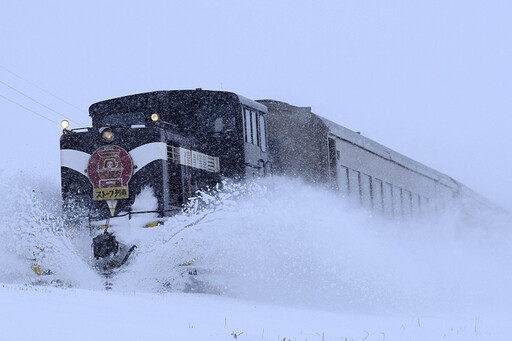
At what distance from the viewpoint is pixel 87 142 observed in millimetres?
9672

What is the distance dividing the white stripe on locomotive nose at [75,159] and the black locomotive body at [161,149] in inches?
0.5

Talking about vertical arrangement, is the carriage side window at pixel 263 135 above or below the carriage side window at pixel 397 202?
above

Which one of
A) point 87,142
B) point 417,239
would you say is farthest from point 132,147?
point 417,239

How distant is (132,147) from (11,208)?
1735 mm

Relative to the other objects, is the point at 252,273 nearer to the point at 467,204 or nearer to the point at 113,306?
the point at 113,306

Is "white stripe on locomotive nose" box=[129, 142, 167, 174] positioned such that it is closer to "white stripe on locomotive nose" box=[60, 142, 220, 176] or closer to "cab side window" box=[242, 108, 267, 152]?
"white stripe on locomotive nose" box=[60, 142, 220, 176]

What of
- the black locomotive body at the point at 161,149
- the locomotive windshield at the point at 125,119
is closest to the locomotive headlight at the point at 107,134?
the black locomotive body at the point at 161,149

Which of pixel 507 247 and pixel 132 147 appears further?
pixel 507 247

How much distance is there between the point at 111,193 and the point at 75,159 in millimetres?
771

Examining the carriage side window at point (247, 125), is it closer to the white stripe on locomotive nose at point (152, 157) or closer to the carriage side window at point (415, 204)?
the white stripe on locomotive nose at point (152, 157)

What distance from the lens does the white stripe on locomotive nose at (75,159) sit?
31.5ft

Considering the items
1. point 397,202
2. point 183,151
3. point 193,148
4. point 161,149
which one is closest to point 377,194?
point 397,202

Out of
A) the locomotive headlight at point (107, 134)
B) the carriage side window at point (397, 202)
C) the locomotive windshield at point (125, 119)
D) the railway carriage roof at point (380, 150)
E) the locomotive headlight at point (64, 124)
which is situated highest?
the railway carriage roof at point (380, 150)

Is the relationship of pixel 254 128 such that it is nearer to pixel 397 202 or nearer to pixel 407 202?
pixel 397 202
